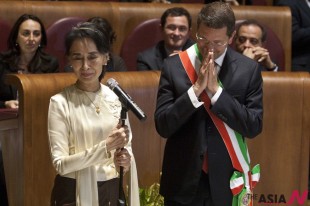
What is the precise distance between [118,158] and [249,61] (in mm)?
235

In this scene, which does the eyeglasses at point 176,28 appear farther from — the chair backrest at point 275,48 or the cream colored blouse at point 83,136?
the cream colored blouse at point 83,136

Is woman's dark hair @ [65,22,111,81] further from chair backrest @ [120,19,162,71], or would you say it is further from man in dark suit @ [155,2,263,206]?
chair backrest @ [120,19,162,71]

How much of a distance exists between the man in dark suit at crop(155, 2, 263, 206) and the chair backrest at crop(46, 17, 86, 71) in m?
0.82

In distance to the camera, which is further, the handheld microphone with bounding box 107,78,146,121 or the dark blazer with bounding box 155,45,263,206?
the dark blazer with bounding box 155,45,263,206

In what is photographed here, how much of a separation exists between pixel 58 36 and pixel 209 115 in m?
0.88

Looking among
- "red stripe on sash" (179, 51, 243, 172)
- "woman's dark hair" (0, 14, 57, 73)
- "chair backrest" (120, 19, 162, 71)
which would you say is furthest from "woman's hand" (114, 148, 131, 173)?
"chair backrest" (120, 19, 162, 71)

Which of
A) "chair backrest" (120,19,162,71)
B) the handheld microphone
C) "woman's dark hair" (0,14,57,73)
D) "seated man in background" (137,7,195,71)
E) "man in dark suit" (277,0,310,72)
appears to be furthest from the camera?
"man in dark suit" (277,0,310,72)

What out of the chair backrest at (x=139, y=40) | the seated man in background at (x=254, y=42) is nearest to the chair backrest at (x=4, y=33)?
the chair backrest at (x=139, y=40)

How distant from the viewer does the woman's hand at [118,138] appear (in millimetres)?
940

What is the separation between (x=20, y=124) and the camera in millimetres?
1228

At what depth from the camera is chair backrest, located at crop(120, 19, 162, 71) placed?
188 cm

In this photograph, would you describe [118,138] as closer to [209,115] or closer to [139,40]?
[209,115]

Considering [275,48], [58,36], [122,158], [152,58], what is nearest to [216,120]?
[122,158]

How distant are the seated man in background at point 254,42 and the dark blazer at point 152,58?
136mm
